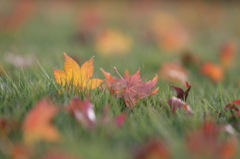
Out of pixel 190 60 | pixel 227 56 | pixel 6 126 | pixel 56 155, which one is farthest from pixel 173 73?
pixel 56 155

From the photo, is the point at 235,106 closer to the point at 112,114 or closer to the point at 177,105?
the point at 177,105

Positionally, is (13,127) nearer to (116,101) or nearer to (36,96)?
(36,96)

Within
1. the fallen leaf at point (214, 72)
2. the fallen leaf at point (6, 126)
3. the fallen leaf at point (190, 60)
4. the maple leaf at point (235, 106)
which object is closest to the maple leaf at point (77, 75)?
the fallen leaf at point (6, 126)

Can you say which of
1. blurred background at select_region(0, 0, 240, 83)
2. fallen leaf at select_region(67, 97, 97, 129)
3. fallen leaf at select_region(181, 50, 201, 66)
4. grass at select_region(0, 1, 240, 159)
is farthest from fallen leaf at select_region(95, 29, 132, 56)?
fallen leaf at select_region(67, 97, 97, 129)

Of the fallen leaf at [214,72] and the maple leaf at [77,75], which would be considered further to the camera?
the fallen leaf at [214,72]

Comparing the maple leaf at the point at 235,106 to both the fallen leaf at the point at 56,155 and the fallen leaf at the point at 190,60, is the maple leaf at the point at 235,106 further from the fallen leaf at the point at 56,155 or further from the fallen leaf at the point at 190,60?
the fallen leaf at the point at 190,60

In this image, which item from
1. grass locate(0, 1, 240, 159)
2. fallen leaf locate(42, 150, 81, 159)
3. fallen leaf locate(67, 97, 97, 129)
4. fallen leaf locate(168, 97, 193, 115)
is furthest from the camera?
fallen leaf locate(168, 97, 193, 115)

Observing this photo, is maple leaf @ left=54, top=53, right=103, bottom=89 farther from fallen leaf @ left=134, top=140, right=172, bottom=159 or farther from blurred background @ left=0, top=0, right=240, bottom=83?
fallen leaf @ left=134, top=140, right=172, bottom=159
